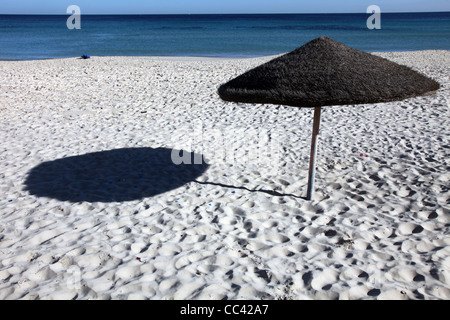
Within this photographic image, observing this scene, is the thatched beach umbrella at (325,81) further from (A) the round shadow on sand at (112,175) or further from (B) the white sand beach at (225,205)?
(A) the round shadow on sand at (112,175)

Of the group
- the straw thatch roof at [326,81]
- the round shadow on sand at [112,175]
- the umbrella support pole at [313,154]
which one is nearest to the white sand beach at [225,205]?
the round shadow on sand at [112,175]

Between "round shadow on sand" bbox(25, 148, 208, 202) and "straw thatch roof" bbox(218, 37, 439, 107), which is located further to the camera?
"round shadow on sand" bbox(25, 148, 208, 202)

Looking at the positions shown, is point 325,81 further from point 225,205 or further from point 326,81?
point 225,205

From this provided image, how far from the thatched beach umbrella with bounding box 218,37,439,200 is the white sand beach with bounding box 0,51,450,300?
85 cm

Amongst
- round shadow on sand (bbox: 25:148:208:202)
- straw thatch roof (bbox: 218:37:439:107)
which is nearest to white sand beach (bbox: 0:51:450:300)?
round shadow on sand (bbox: 25:148:208:202)

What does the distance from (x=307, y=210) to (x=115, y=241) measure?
2.09m

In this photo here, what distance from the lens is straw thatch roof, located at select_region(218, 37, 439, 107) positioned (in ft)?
11.4

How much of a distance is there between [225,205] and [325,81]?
1766mm

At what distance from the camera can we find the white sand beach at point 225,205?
3039 millimetres

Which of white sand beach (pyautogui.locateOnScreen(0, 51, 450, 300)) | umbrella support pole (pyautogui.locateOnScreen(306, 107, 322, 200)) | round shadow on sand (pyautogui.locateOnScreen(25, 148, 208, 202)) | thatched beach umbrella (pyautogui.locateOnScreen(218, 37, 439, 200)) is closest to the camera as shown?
white sand beach (pyautogui.locateOnScreen(0, 51, 450, 300))

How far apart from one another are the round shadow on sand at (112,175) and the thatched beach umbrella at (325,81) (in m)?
1.60

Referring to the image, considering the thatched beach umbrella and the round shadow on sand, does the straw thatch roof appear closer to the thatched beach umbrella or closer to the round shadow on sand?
the thatched beach umbrella

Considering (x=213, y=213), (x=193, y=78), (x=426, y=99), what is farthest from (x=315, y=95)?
(x=193, y=78)

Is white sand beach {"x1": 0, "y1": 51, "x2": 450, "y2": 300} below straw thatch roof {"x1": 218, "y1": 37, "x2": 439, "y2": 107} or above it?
below
